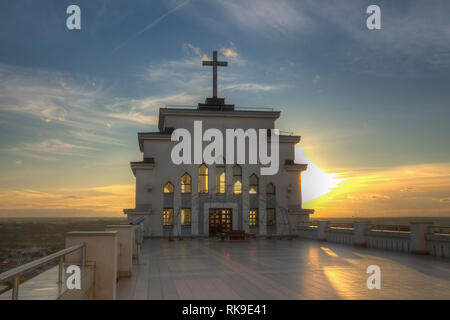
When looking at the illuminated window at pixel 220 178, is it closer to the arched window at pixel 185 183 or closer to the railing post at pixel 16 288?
the arched window at pixel 185 183

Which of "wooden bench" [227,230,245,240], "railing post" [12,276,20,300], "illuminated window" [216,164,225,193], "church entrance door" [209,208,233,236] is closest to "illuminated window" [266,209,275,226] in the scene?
"church entrance door" [209,208,233,236]

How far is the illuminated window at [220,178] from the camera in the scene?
33.1m

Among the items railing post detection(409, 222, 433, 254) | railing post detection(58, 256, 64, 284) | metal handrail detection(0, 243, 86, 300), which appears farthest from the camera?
railing post detection(409, 222, 433, 254)

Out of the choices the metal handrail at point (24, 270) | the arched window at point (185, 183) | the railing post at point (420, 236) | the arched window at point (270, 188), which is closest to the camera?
the metal handrail at point (24, 270)

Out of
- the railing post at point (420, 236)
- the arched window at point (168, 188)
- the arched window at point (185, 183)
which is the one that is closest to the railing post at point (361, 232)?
the railing post at point (420, 236)

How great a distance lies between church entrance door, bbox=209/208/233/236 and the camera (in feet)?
107

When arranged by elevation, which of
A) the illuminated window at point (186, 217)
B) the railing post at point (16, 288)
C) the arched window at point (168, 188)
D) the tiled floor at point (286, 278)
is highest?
the arched window at point (168, 188)

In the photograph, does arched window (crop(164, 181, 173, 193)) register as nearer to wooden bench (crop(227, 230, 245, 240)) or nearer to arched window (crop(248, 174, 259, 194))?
arched window (crop(248, 174, 259, 194))

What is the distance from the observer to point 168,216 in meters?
31.9

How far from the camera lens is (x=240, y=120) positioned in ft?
113

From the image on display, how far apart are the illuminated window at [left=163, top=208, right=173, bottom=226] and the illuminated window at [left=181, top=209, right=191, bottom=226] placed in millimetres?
941

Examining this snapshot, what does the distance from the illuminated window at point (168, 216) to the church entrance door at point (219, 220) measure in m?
3.38

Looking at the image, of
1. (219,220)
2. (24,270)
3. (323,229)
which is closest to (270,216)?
(219,220)

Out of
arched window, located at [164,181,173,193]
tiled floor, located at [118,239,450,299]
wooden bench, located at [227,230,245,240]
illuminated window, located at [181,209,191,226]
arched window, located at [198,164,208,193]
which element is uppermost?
arched window, located at [198,164,208,193]
